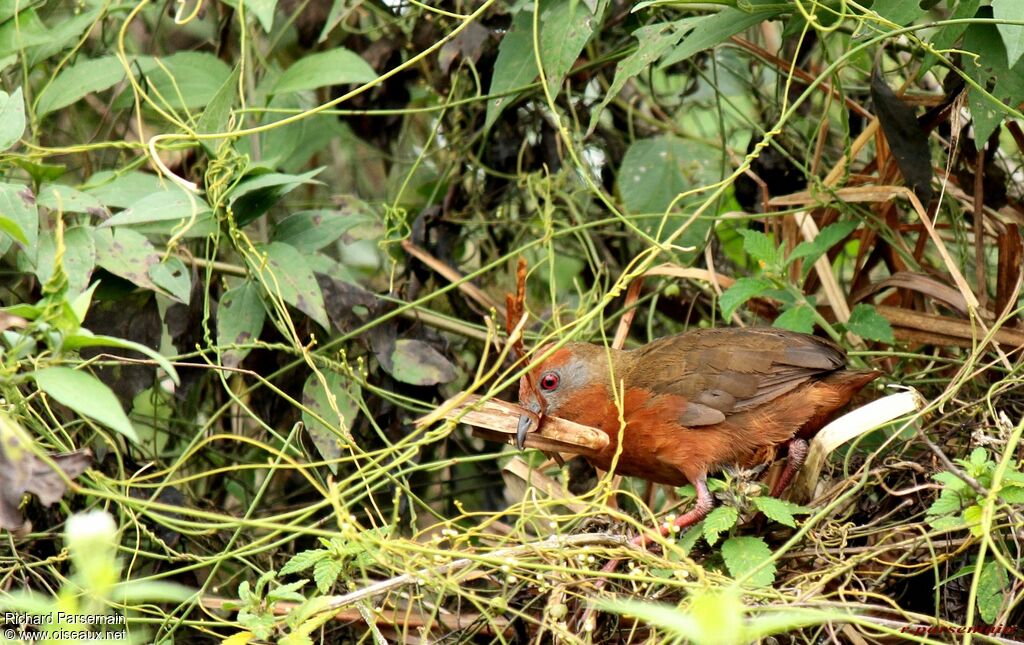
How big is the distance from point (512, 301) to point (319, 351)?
0.78 metres

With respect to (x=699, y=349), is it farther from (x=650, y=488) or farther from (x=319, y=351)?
(x=319, y=351)

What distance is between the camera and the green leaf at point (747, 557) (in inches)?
114

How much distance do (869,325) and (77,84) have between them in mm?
2826

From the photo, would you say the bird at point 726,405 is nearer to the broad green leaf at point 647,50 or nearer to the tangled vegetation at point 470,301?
the tangled vegetation at point 470,301

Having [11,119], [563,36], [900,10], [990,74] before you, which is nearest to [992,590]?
[990,74]

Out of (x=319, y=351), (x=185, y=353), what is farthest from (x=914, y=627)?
(x=185, y=353)

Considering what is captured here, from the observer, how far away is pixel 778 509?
309cm

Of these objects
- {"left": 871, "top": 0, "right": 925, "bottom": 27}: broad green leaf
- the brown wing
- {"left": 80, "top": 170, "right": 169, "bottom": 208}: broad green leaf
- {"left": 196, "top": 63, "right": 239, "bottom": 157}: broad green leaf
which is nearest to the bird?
the brown wing

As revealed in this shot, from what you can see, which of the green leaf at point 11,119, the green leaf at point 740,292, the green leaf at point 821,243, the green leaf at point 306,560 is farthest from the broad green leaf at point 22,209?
the green leaf at point 821,243

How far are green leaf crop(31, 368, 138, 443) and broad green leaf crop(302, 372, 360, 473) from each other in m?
1.31

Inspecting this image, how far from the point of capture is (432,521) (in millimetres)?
4520

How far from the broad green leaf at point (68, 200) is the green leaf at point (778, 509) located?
2.17 m

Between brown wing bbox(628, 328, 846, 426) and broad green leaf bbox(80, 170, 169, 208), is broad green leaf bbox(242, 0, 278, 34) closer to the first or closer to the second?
broad green leaf bbox(80, 170, 169, 208)

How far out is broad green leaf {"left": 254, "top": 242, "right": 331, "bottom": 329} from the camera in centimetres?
351
